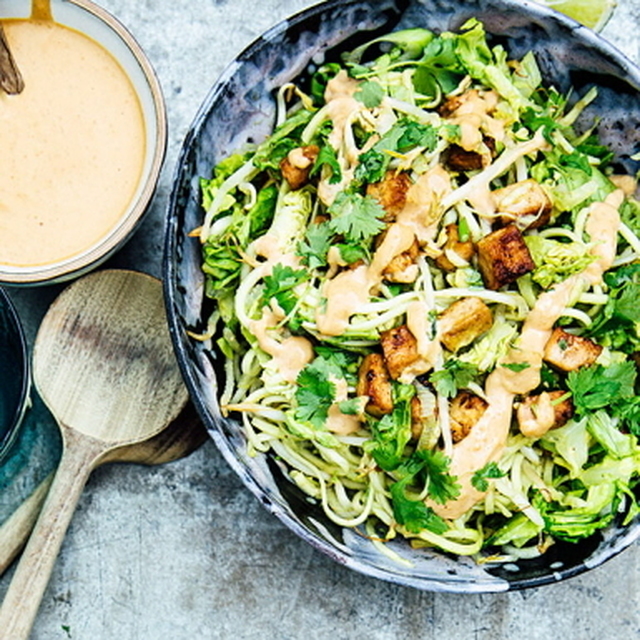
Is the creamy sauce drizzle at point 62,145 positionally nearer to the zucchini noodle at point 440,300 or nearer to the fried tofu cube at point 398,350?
the zucchini noodle at point 440,300

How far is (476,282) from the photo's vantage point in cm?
216

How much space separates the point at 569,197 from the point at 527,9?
19.8 inches

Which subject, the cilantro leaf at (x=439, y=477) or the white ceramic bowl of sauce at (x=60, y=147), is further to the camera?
the white ceramic bowl of sauce at (x=60, y=147)

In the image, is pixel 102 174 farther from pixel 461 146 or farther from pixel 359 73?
pixel 461 146

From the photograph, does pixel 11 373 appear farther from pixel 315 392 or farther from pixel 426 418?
pixel 426 418

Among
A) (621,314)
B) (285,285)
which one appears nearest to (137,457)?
(285,285)

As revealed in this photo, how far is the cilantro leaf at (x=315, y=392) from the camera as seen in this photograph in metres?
2.14

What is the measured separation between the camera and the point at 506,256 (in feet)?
6.70

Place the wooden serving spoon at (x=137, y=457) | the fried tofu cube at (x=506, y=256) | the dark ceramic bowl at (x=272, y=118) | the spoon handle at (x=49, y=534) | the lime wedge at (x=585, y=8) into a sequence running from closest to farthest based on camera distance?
the fried tofu cube at (x=506, y=256), the dark ceramic bowl at (x=272, y=118), the lime wedge at (x=585, y=8), the spoon handle at (x=49, y=534), the wooden serving spoon at (x=137, y=457)

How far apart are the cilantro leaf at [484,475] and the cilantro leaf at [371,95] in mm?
931

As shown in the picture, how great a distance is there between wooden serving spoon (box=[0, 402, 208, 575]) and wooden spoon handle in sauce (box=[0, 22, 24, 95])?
3.44 feet

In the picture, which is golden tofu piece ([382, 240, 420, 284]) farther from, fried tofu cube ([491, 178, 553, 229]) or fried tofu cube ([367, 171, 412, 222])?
fried tofu cube ([491, 178, 553, 229])

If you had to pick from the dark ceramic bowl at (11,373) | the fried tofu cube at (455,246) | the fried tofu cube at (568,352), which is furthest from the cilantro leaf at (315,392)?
the dark ceramic bowl at (11,373)

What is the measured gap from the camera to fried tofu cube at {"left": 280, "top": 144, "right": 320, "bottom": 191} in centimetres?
222
